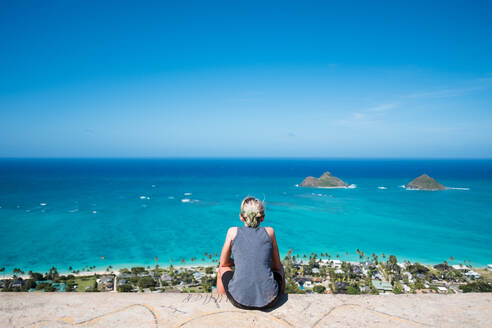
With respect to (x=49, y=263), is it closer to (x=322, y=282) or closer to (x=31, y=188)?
(x=322, y=282)

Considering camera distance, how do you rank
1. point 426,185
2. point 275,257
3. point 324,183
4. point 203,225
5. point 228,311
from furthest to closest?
point 324,183 → point 426,185 → point 203,225 → point 275,257 → point 228,311

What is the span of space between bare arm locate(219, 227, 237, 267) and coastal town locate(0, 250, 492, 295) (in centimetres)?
1682

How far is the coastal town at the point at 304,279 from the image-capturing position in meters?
19.5

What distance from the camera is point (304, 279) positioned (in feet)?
72.5

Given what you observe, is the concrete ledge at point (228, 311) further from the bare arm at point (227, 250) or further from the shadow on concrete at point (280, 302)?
the bare arm at point (227, 250)

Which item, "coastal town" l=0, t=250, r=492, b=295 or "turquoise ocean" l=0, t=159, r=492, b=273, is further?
"turquoise ocean" l=0, t=159, r=492, b=273

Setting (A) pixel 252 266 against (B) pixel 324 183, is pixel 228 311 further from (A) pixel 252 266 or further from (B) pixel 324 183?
(B) pixel 324 183

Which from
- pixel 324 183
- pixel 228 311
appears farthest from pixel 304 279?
pixel 324 183

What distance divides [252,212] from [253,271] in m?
0.65

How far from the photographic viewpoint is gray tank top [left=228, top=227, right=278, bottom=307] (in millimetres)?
2973

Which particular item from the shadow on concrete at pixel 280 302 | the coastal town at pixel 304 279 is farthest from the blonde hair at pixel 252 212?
the coastal town at pixel 304 279

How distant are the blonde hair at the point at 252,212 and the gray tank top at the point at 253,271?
153 millimetres

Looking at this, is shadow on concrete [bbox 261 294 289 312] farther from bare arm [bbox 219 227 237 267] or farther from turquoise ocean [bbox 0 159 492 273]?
turquoise ocean [bbox 0 159 492 273]

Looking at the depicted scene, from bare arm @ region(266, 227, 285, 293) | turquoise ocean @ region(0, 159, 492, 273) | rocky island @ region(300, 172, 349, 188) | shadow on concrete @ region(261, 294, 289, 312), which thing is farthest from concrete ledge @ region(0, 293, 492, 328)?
rocky island @ region(300, 172, 349, 188)
